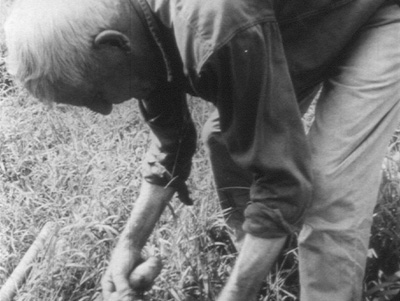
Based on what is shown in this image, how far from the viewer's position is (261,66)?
1962 mm

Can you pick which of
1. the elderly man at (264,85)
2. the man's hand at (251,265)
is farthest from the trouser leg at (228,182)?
the man's hand at (251,265)

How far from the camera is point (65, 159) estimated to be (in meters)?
3.78

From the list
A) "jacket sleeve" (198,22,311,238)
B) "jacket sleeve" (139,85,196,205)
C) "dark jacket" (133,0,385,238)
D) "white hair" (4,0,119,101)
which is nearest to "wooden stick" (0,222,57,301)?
"jacket sleeve" (139,85,196,205)

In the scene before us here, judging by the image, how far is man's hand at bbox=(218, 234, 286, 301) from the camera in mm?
2178

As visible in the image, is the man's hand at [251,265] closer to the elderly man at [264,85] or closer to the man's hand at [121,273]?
the elderly man at [264,85]

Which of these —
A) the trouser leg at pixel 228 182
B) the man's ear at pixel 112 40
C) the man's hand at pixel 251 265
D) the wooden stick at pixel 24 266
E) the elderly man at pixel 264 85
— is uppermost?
the man's ear at pixel 112 40

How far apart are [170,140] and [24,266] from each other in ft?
2.97

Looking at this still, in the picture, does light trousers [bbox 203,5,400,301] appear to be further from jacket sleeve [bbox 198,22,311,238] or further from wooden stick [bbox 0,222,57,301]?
wooden stick [bbox 0,222,57,301]

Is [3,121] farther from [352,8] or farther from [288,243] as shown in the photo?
[352,8]

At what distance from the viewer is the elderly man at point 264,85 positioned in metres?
1.98

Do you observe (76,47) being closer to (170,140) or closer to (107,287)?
(170,140)

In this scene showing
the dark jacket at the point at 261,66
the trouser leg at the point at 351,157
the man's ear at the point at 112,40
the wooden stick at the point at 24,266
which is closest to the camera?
the dark jacket at the point at 261,66

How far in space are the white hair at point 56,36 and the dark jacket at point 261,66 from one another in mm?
126

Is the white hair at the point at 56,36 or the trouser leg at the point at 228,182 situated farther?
the trouser leg at the point at 228,182
